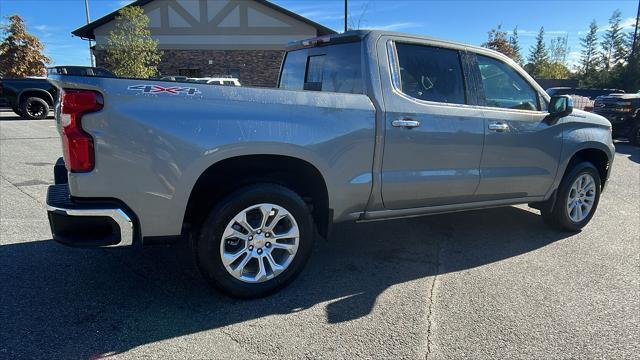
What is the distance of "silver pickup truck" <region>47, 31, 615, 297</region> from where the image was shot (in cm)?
276

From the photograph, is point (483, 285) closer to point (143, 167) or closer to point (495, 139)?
point (495, 139)

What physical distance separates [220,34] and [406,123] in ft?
82.6

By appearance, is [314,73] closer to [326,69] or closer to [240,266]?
[326,69]

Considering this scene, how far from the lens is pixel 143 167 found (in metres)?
2.80

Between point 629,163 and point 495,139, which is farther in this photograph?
point 629,163

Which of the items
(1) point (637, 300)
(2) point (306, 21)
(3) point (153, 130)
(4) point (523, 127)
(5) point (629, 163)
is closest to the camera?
(3) point (153, 130)

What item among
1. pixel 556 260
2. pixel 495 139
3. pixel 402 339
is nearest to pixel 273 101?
pixel 402 339

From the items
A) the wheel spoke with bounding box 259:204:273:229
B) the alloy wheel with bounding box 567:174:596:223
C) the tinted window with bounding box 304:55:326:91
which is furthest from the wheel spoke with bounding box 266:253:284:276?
the alloy wheel with bounding box 567:174:596:223

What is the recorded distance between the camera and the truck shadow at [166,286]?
111 inches

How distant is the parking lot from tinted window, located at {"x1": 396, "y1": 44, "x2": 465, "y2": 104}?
1504mm

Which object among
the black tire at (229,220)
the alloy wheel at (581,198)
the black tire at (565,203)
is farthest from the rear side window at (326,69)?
the alloy wheel at (581,198)

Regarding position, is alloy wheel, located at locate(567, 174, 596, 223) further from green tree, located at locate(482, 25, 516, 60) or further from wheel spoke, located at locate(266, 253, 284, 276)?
green tree, located at locate(482, 25, 516, 60)

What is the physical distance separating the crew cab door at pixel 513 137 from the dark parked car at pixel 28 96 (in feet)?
47.4

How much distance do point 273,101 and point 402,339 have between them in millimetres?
1775
